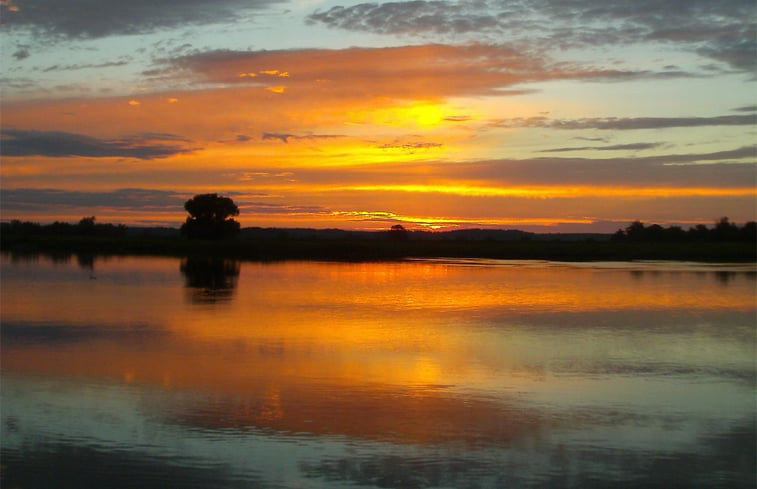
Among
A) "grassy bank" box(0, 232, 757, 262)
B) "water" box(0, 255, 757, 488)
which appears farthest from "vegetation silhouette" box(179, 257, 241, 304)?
"grassy bank" box(0, 232, 757, 262)

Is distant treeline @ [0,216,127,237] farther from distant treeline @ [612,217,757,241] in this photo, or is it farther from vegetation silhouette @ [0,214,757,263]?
distant treeline @ [612,217,757,241]

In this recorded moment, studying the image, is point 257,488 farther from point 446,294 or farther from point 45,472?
point 446,294

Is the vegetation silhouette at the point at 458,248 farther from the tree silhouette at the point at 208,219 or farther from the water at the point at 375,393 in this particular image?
the water at the point at 375,393

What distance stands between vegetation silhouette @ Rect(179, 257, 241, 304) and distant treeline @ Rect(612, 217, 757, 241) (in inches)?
2151

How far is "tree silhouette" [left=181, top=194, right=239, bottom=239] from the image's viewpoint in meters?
86.4

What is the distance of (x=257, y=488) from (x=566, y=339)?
36.9 feet

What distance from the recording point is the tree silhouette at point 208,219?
283 feet

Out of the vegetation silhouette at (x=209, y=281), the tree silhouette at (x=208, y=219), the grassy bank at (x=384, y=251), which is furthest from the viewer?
the tree silhouette at (x=208, y=219)

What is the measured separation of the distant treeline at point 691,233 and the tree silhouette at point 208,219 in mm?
42841

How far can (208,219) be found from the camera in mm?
86375

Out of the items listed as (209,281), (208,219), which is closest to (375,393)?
(209,281)

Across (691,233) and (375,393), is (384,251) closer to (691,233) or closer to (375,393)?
(691,233)

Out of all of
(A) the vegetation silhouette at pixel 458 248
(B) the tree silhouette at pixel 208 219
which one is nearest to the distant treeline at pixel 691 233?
(A) the vegetation silhouette at pixel 458 248

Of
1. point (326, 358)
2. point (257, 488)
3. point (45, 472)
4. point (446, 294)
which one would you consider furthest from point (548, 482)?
point (446, 294)
